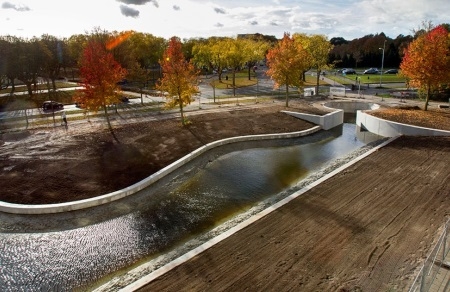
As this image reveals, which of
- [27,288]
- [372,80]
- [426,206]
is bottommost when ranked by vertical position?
[27,288]

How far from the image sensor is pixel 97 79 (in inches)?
1125

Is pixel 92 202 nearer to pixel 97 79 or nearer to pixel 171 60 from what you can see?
pixel 97 79

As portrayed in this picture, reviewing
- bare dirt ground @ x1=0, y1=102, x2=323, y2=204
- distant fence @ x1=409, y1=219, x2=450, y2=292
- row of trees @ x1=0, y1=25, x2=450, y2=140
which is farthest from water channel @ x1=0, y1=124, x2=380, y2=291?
row of trees @ x1=0, y1=25, x2=450, y2=140

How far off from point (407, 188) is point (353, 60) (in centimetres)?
8893

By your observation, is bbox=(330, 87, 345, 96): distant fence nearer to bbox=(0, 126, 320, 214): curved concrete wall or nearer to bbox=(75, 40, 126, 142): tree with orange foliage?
bbox=(75, 40, 126, 142): tree with orange foliage

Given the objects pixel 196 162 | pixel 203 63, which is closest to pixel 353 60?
pixel 203 63

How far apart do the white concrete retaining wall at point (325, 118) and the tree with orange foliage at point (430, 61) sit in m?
8.13

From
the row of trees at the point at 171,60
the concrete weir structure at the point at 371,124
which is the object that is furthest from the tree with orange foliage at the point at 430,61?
the concrete weir structure at the point at 371,124

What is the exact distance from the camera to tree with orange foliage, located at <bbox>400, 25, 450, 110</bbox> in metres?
31.9

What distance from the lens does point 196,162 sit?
2392 centimetres

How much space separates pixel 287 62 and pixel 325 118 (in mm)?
9426

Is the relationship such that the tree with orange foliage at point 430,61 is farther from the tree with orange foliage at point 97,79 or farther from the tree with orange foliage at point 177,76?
the tree with orange foliage at point 97,79

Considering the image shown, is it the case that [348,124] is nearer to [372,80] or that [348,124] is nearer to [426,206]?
[426,206]

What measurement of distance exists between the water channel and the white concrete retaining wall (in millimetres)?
9262
